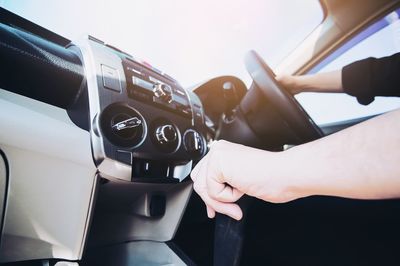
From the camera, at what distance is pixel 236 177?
15.8 inches

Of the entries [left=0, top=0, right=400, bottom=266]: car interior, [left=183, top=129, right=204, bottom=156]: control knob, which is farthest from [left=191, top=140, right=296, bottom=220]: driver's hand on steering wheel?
[left=183, top=129, right=204, bottom=156]: control knob

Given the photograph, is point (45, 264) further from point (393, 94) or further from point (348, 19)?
point (348, 19)

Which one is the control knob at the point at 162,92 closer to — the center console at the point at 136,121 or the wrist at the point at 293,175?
the center console at the point at 136,121

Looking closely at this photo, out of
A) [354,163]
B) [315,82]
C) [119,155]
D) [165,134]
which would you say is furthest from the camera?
[315,82]

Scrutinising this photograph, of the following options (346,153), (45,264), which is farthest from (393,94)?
→ (45,264)

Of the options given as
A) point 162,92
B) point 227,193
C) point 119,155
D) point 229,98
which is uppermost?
point 229,98

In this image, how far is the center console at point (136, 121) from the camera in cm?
55

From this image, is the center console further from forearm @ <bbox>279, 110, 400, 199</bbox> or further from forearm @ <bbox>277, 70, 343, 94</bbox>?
forearm @ <bbox>277, 70, 343, 94</bbox>

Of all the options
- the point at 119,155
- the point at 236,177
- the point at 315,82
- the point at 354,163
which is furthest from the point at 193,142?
the point at 315,82

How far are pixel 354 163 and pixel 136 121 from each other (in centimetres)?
45

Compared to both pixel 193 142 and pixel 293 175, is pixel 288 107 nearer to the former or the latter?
pixel 193 142

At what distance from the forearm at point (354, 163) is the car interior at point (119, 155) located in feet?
0.90

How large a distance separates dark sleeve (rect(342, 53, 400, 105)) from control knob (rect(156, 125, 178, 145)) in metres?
0.76

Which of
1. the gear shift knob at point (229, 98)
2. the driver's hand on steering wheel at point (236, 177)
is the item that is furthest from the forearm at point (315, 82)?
the driver's hand on steering wheel at point (236, 177)
